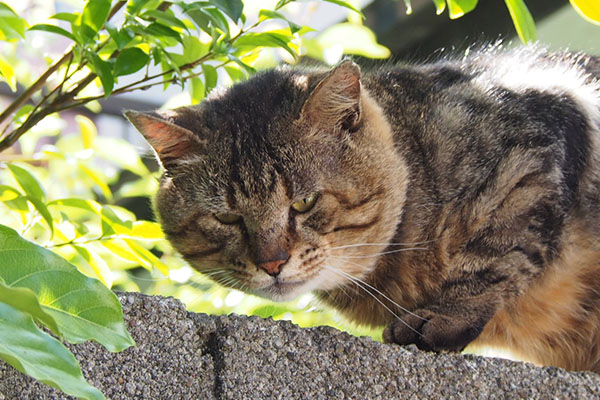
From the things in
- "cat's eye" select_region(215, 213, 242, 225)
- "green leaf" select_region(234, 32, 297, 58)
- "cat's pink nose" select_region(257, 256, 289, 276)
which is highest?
"green leaf" select_region(234, 32, 297, 58)

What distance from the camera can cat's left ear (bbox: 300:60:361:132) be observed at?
1.77 metres

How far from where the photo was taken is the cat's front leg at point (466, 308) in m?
1.67

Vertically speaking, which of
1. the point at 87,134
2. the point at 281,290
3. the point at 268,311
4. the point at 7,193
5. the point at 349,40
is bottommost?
the point at 268,311

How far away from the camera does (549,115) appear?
6.05 ft

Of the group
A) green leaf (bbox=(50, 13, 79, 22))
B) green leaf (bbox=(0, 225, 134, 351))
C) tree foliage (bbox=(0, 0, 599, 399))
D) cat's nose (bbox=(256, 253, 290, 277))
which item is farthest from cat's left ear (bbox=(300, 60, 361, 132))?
green leaf (bbox=(0, 225, 134, 351))

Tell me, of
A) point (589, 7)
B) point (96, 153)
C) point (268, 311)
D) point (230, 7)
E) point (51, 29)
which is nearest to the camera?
point (589, 7)

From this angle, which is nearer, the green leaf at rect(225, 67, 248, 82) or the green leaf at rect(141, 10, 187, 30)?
the green leaf at rect(141, 10, 187, 30)

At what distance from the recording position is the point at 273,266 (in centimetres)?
173

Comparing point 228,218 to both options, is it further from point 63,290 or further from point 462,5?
point 63,290

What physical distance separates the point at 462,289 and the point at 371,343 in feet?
1.60

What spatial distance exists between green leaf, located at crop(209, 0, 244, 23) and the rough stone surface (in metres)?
0.56

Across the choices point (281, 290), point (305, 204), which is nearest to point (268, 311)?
point (281, 290)

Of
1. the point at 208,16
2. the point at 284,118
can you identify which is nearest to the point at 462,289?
the point at 284,118

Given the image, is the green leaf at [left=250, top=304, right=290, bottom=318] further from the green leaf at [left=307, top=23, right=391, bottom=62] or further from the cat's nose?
the green leaf at [left=307, top=23, right=391, bottom=62]
